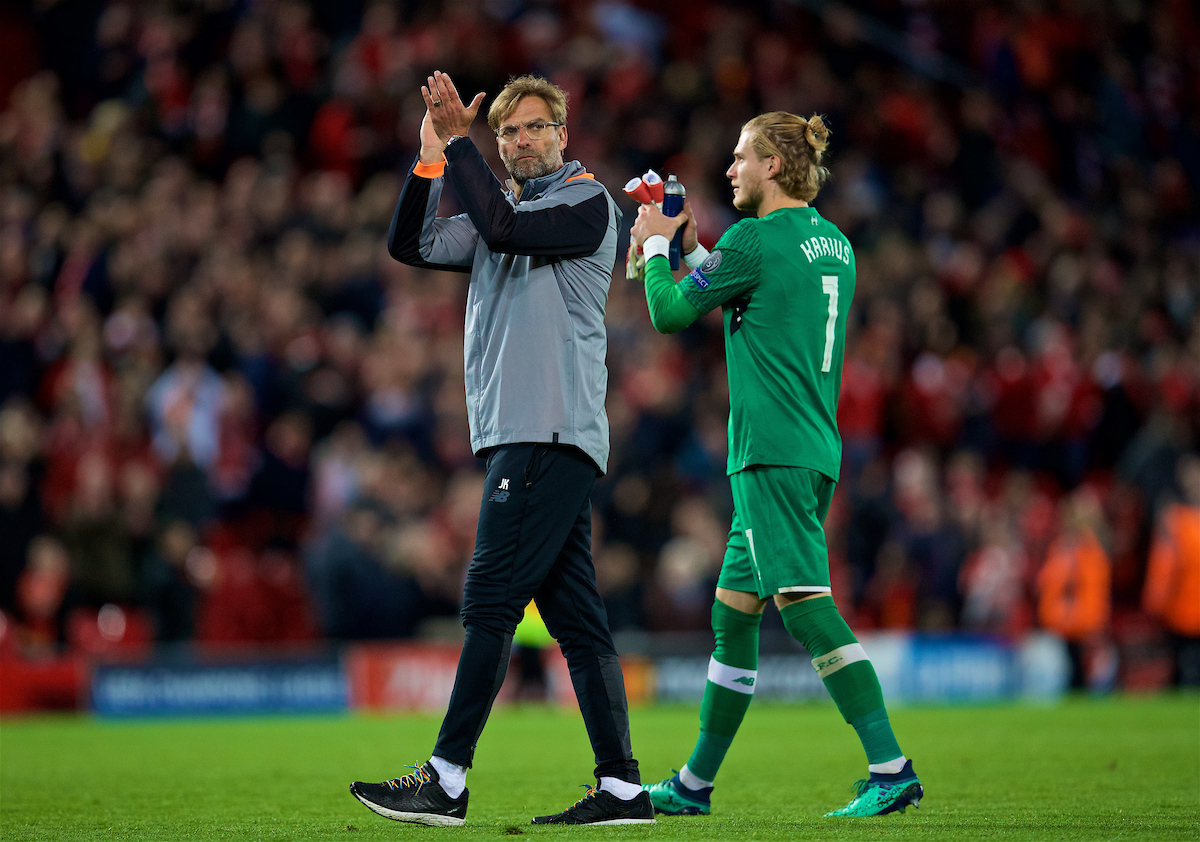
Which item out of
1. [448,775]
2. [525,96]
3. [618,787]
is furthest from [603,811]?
[525,96]

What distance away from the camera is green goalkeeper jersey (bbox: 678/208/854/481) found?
565 centimetres

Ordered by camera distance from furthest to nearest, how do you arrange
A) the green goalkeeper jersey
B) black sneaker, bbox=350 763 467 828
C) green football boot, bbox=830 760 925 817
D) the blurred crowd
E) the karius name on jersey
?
1. the blurred crowd
2. the karius name on jersey
3. the green goalkeeper jersey
4. green football boot, bbox=830 760 925 817
5. black sneaker, bbox=350 763 467 828

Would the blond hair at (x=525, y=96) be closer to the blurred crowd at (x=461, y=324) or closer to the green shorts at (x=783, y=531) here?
the green shorts at (x=783, y=531)

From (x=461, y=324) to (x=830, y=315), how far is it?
10.7 metres

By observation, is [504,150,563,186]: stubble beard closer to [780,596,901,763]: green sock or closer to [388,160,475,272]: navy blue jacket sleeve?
[388,160,475,272]: navy blue jacket sleeve

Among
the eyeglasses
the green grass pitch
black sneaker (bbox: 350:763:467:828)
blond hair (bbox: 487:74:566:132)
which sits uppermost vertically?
blond hair (bbox: 487:74:566:132)

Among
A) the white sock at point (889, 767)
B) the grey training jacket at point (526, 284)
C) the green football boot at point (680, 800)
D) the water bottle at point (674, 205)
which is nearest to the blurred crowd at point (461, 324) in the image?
the green football boot at point (680, 800)

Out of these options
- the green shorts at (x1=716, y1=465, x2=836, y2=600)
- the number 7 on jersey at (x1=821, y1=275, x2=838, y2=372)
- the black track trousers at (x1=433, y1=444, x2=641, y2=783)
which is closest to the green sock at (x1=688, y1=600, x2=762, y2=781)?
the green shorts at (x1=716, y1=465, x2=836, y2=600)

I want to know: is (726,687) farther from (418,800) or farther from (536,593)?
(418,800)

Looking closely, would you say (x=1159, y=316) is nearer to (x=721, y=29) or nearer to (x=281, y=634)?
(x=721, y=29)

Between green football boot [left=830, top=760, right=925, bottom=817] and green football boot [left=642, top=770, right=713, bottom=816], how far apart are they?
0.50 metres

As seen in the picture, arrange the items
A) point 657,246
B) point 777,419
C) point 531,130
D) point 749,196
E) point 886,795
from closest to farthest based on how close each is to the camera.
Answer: point 886,795
point 531,130
point 777,419
point 657,246
point 749,196

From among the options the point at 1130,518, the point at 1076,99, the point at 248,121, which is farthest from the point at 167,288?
the point at 1076,99

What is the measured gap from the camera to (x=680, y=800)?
5824 millimetres
